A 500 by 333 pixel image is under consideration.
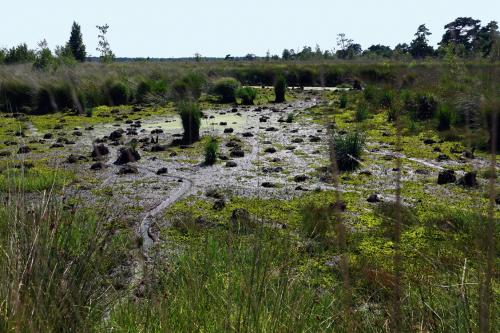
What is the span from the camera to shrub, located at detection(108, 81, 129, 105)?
1591 cm

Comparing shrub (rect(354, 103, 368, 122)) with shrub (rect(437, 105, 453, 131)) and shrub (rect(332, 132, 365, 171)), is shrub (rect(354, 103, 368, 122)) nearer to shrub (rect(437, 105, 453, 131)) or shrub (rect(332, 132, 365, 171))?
shrub (rect(437, 105, 453, 131))

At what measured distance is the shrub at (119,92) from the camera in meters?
15.9

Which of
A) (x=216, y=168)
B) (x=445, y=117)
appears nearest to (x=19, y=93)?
(x=216, y=168)

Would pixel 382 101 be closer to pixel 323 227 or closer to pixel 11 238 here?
pixel 323 227

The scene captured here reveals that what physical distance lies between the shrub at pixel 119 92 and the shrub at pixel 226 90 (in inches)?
120

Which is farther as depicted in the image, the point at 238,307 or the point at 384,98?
the point at 384,98

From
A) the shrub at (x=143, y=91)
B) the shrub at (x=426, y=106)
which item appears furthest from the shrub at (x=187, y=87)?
the shrub at (x=426, y=106)

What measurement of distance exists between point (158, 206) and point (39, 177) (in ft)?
5.49

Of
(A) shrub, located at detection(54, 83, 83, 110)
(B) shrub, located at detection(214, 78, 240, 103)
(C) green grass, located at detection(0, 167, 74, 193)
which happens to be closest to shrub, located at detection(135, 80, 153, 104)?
(B) shrub, located at detection(214, 78, 240, 103)

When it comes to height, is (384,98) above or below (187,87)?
below

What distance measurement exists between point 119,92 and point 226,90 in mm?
3417

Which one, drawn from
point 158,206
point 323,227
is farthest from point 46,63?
point 323,227

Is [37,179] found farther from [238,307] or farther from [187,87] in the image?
[187,87]

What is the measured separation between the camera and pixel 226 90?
57.4 feet
